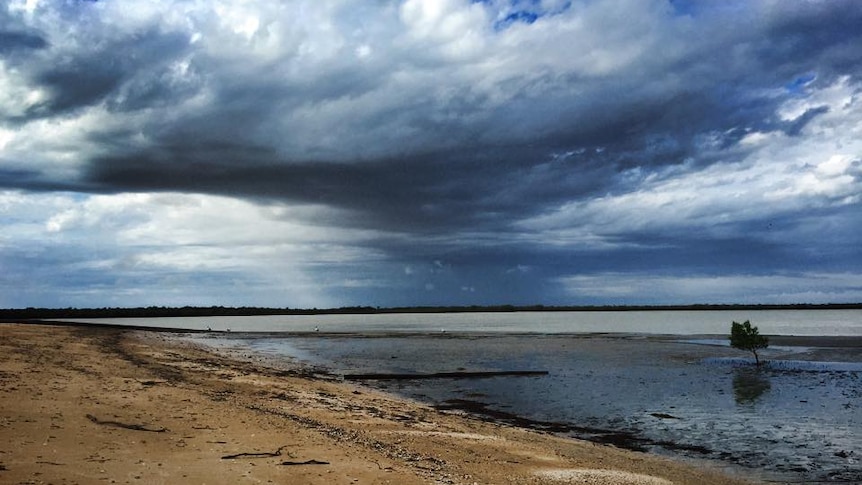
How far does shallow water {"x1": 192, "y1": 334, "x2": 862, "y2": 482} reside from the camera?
63.2 feet

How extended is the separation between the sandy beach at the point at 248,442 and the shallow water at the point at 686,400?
2878 mm

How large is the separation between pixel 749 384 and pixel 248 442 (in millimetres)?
33588

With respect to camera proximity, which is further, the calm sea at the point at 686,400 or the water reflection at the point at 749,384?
the water reflection at the point at 749,384

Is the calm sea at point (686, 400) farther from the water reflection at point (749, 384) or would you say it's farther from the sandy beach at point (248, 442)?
the sandy beach at point (248, 442)

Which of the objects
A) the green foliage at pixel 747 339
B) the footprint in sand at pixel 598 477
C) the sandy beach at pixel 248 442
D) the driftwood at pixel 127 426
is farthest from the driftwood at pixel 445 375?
the footprint in sand at pixel 598 477

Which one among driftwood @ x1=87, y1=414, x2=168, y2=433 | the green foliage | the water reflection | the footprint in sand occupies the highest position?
driftwood @ x1=87, y1=414, x2=168, y2=433

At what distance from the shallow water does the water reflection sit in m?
0.07

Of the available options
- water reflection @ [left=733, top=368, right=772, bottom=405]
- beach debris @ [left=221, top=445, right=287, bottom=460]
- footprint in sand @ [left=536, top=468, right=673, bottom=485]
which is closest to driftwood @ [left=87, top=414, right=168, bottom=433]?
beach debris @ [left=221, top=445, right=287, bottom=460]

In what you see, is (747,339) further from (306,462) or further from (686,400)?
(306,462)

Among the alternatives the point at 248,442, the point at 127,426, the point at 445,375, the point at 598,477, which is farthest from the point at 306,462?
the point at 445,375

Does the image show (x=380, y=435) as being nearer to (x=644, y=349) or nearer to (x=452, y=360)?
(x=452, y=360)

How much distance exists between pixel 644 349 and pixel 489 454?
55.9 meters

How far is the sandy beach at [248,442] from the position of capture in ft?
35.4

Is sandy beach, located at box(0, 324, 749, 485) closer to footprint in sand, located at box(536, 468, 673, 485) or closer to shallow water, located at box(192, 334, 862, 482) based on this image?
footprint in sand, located at box(536, 468, 673, 485)
